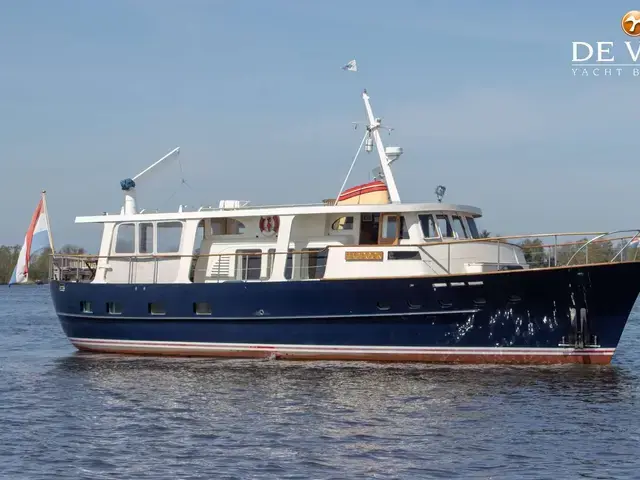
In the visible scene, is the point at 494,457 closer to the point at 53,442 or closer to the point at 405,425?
the point at 405,425

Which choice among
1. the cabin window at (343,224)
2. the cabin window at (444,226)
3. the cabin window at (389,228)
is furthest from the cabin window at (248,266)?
the cabin window at (444,226)

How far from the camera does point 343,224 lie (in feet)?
79.2

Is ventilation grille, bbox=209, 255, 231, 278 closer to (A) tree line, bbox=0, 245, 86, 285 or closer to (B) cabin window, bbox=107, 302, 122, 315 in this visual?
(B) cabin window, bbox=107, 302, 122, 315

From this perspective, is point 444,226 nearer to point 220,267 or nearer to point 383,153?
point 383,153

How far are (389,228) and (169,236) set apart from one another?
20.7 ft

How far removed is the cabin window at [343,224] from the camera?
2403cm

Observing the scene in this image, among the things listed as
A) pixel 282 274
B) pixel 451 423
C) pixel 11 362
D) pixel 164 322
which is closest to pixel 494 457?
pixel 451 423

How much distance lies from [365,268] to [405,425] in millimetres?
7089

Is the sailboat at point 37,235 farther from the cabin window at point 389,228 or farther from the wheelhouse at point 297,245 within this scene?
the cabin window at point 389,228

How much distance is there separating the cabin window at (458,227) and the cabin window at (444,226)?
0.20 metres

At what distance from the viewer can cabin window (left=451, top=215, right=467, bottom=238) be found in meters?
23.8

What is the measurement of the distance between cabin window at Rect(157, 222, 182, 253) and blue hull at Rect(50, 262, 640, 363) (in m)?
1.50

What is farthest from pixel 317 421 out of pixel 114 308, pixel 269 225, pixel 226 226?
pixel 114 308

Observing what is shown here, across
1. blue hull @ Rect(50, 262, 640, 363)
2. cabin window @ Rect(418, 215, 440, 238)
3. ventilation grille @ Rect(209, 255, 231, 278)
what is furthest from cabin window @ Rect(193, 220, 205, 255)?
cabin window @ Rect(418, 215, 440, 238)
